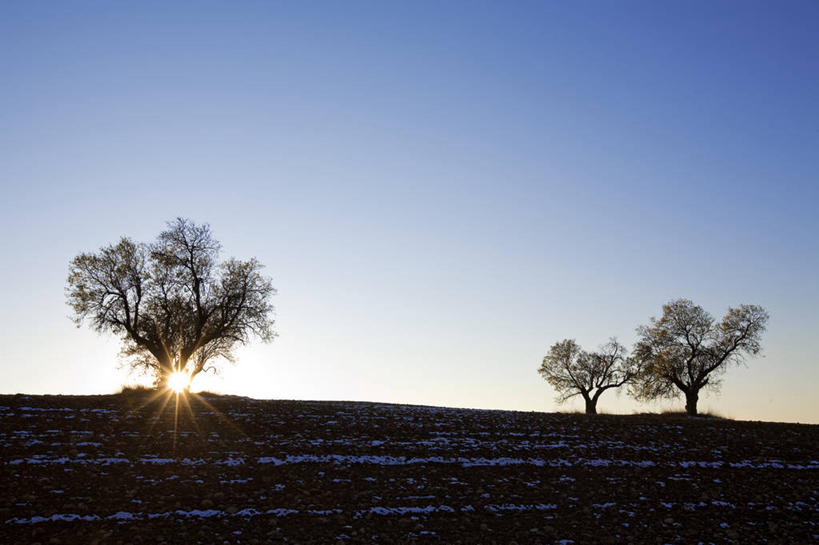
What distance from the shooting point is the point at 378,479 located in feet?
58.8

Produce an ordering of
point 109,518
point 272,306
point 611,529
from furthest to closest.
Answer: point 272,306, point 611,529, point 109,518

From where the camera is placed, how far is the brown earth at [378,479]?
1427 centimetres

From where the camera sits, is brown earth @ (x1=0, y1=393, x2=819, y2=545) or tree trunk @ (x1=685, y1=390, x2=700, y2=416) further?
tree trunk @ (x1=685, y1=390, x2=700, y2=416)

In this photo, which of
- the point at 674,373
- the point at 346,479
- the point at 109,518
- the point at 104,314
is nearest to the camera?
the point at 109,518

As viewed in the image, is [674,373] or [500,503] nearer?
[500,503]

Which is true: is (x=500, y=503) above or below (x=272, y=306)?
below

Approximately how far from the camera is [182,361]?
41.0 m

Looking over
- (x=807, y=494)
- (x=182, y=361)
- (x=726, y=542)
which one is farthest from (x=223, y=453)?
(x=182, y=361)

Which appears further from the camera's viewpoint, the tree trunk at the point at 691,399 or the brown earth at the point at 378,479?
the tree trunk at the point at 691,399

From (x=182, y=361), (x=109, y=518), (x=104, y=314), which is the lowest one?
(x=109, y=518)

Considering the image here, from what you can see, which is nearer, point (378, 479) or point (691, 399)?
point (378, 479)

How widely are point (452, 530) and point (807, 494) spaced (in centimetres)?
1250

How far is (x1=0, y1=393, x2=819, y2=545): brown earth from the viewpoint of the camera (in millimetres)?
14273

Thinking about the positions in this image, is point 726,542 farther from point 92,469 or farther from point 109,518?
point 92,469
